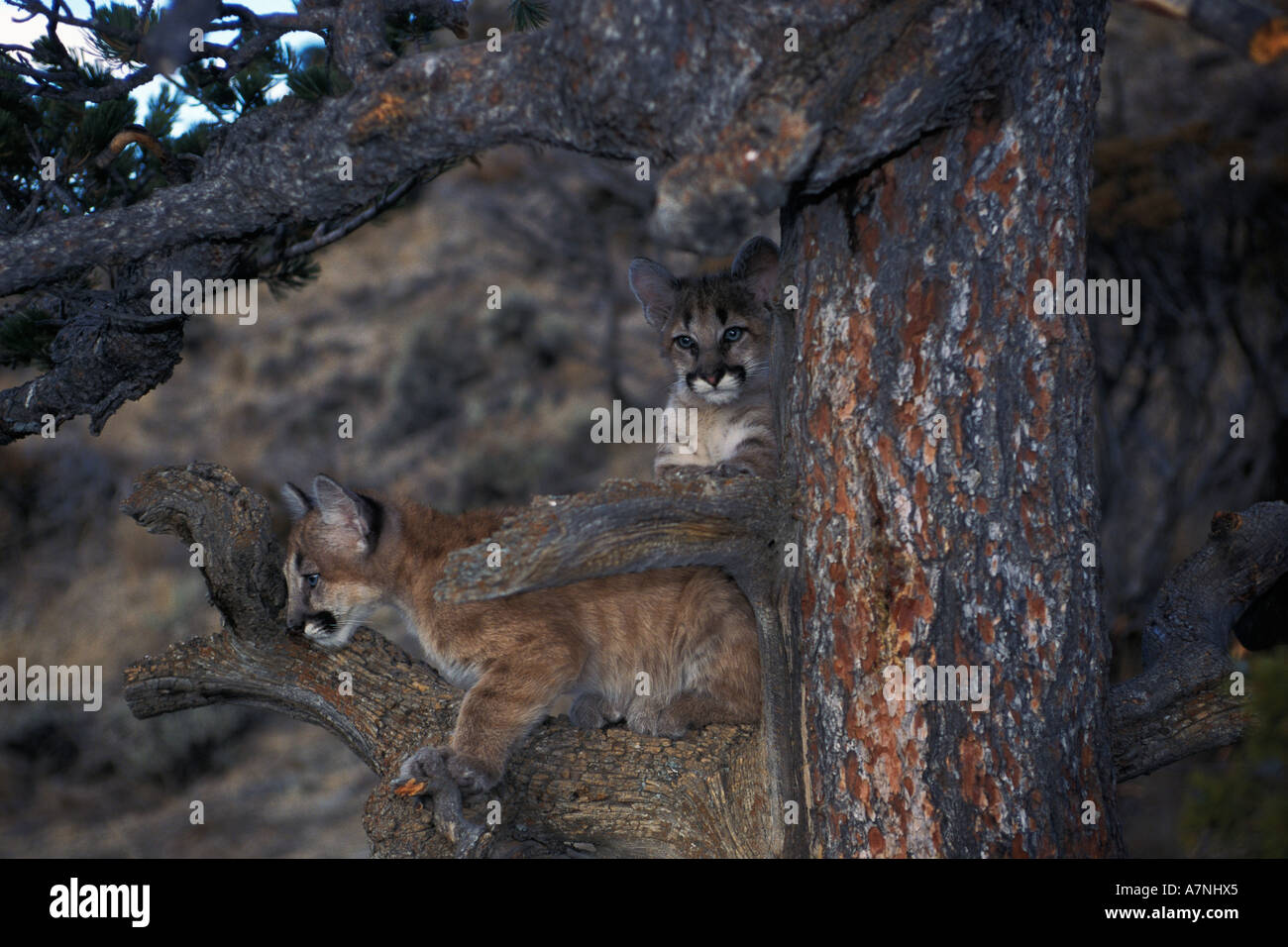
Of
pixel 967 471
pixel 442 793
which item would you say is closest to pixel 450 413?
pixel 442 793

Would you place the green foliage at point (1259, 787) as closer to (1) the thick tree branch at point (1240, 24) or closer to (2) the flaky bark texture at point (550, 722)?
(1) the thick tree branch at point (1240, 24)

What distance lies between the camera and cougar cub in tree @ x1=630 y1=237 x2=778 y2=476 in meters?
5.89

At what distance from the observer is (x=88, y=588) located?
37.8 ft

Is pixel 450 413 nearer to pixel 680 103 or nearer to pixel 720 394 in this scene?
pixel 720 394

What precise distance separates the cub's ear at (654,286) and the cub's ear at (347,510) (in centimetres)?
198

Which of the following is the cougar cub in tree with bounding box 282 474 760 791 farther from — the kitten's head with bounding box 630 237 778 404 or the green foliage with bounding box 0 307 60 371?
the green foliage with bounding box 0 307 60 371

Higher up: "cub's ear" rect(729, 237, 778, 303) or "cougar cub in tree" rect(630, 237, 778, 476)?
"cub's ear" rect(729, 237, 778, 303)

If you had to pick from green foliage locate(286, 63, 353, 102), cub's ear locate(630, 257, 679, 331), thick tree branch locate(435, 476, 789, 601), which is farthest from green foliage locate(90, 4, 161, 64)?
cub's ear locate(630, 257, 679, 331)

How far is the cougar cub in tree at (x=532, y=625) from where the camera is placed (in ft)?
16.6

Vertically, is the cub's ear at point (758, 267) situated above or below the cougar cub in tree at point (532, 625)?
above

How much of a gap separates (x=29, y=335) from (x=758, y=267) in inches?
138

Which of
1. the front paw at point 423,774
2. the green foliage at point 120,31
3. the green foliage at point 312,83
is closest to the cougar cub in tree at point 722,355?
the front paw at point 423,774

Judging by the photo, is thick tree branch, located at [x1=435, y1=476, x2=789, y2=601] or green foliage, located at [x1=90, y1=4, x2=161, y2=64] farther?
green foliage, located at [x1=90, y1=4, x2=161, y2=64]

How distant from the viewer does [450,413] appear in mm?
12633
